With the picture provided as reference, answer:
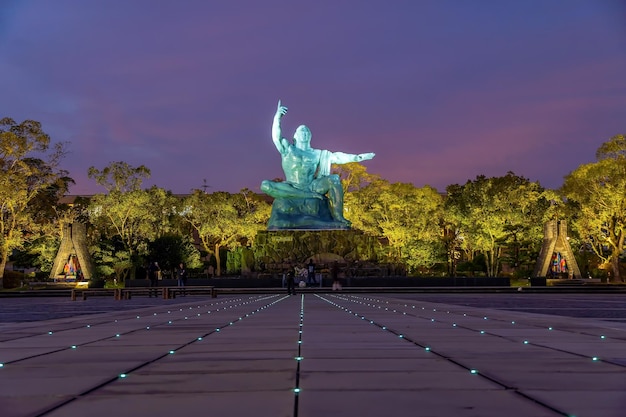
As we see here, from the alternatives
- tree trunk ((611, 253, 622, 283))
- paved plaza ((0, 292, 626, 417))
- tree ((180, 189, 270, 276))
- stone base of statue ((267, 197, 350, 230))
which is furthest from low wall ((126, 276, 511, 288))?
paved plaza ((0, 292, 626, 417))

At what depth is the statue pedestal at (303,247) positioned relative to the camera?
1977 inches

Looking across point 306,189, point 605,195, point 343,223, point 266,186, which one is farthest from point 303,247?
point 605,195

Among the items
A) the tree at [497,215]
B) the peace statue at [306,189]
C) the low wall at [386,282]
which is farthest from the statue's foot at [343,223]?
the tree at [497,215]

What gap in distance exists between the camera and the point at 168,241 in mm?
60375

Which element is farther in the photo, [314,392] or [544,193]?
[544,193]

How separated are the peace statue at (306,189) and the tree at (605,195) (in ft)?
57.7

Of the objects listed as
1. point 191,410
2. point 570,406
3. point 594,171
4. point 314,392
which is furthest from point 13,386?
point 594,171

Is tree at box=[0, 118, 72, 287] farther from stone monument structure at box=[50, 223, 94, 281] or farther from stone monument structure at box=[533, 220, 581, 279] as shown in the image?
stone monument structure at box=[533, 220, 581, 279]

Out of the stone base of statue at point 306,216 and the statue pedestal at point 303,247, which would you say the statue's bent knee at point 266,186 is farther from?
the statue pedestal at point 303,247

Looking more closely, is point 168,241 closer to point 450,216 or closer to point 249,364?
point 450,216

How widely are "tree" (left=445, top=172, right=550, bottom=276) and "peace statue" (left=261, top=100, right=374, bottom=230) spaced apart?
41.3 feet

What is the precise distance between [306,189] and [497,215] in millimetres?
15691

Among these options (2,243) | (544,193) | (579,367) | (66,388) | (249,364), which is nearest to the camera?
(66,388)

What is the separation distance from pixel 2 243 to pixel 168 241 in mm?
14980
